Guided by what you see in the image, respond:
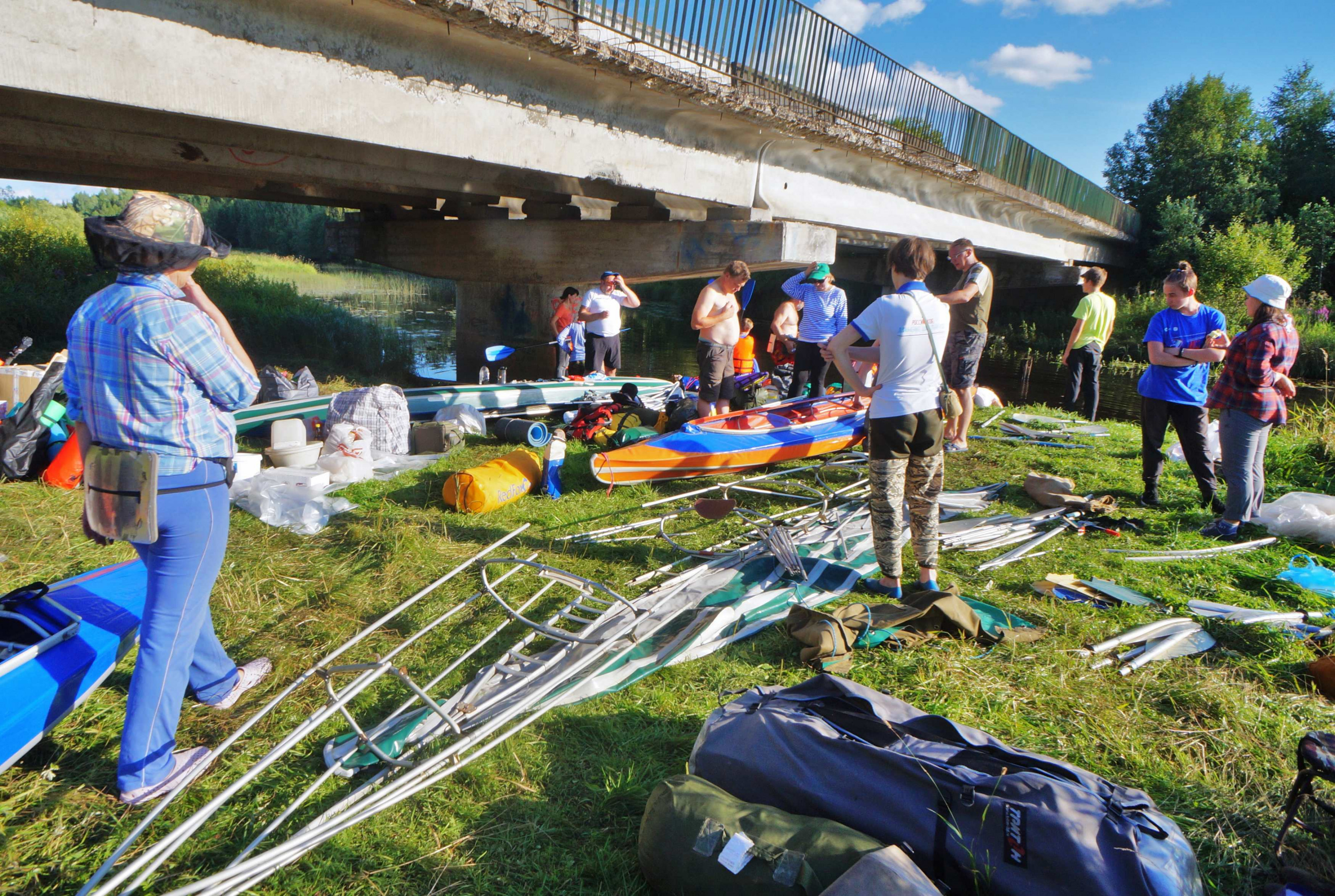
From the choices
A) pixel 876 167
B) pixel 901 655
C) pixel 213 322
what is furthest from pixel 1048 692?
pixel 876 167

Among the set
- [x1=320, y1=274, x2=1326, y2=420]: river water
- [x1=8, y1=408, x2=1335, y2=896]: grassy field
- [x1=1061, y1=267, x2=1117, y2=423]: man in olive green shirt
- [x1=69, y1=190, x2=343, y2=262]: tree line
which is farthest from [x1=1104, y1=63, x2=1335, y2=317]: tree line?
[x1=69, y1=190, x2=343, y2=262]: tree line

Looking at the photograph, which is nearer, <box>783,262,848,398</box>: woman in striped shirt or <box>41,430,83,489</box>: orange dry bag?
<box>41,430,83,489</box>: orange dry bag

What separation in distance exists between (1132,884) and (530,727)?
185 cm

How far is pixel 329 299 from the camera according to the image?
20.6 metres

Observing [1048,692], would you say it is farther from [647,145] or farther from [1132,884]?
[647,145]

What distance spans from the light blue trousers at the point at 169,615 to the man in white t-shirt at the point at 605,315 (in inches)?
275

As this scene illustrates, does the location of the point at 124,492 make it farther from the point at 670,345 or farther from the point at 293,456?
the point at 670,345

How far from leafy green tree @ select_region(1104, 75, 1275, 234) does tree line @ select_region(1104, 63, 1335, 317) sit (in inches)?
1.7

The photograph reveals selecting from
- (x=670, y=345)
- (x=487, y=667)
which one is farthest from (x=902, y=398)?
(x=670, y=345)

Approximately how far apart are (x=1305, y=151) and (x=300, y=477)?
3321 centimetres

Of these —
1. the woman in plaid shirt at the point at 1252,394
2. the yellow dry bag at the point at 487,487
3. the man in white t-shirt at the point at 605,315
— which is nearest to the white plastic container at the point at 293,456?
the yellow dry bag at the point at 487,487

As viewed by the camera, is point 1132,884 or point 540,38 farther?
point 540,38

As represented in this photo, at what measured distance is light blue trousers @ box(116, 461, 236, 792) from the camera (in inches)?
83.2

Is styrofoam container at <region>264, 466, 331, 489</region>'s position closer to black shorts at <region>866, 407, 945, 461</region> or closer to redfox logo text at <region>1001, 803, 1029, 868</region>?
black shorts at <region>866, 407, 945, 461</region>
